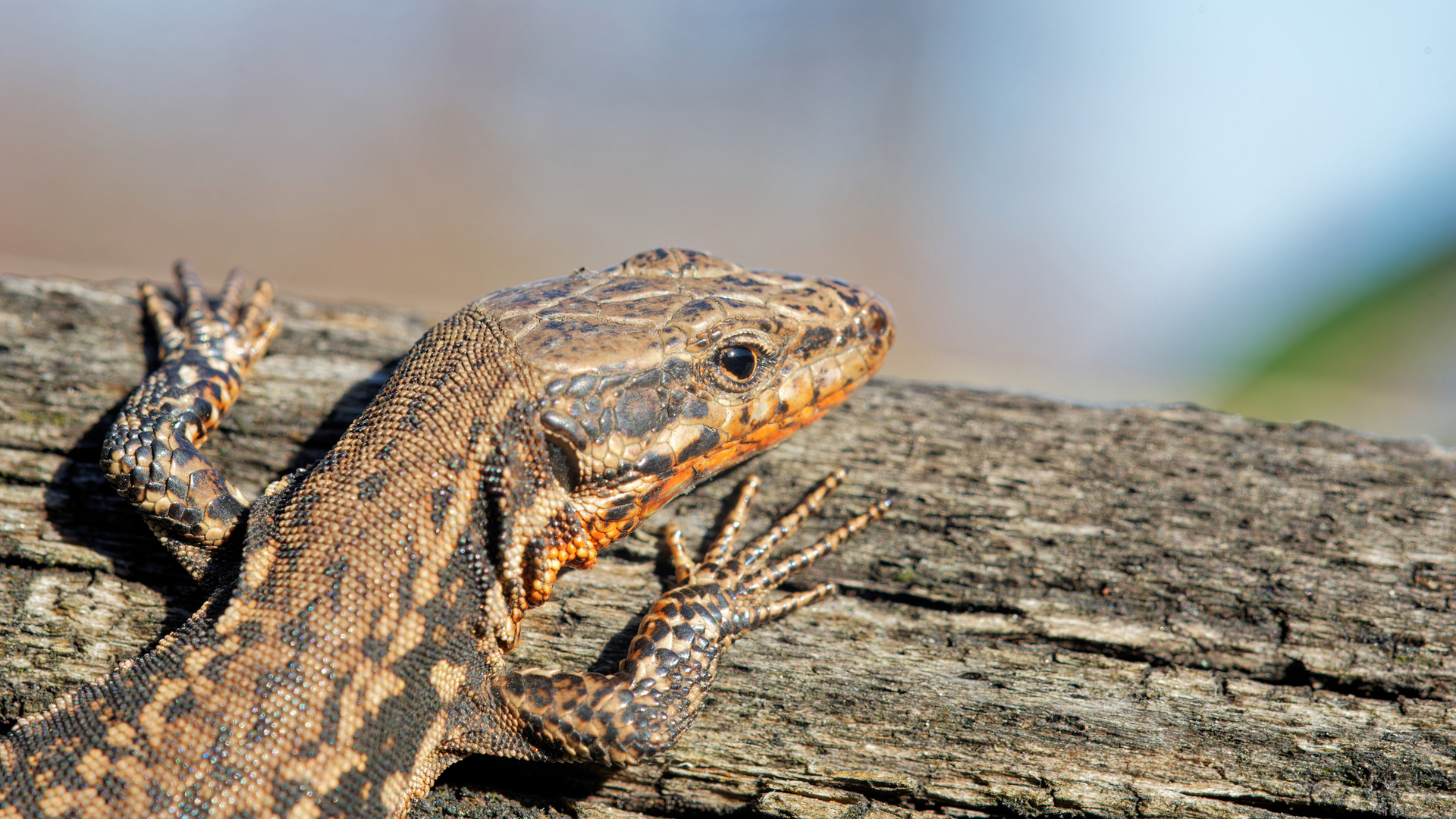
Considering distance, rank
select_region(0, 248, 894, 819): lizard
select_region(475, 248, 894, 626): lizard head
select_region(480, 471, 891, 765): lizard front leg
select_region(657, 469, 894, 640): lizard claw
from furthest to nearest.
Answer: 1. select_region(657, 469, 894, 640): lizard claw
2. select_region(475, 248, 894, 626): lizard head
3. select_region(480, 471, 891, 765): lizard front leg
4. select_region(0, 248, 894, 819): lizard

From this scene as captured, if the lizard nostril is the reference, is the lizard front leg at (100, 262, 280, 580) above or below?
below

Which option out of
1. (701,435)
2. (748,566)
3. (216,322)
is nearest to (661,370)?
(701,435)

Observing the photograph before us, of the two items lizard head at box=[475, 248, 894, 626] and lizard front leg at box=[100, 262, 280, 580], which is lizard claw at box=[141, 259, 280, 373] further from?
lizard head at box=[475, 248, 894, 626]

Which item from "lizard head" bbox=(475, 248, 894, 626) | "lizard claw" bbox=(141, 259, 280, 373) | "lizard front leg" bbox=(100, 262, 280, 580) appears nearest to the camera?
"lizard head" bbox=(475, 248, 894, 626)

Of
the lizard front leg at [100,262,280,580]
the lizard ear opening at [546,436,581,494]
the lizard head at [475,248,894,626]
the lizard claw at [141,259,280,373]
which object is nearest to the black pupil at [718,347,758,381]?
the lizard head at [475,248,894,626]

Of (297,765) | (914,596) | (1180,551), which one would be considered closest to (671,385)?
(914,596)

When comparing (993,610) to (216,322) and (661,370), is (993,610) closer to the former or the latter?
(661,370)

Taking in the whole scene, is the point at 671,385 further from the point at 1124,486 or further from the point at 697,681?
the point at 1124,486
